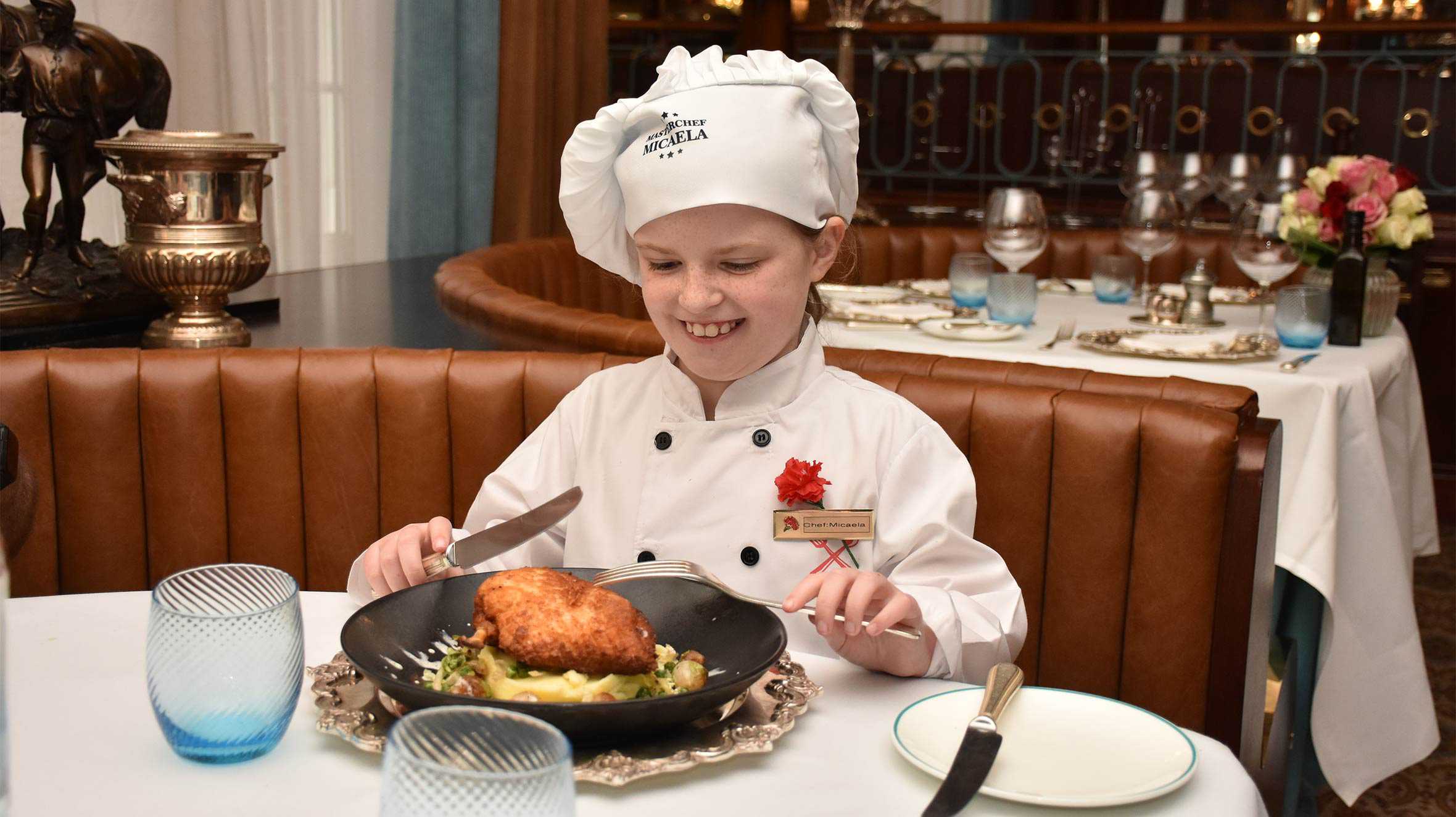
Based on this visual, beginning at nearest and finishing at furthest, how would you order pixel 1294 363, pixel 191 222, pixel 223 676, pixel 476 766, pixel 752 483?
pixel 476 766 < pixel 223 676 < pixel 752 483 < pixel 191 222 < pixel 1294 363

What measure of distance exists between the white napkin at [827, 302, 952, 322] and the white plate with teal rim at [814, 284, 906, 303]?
24 millimetres

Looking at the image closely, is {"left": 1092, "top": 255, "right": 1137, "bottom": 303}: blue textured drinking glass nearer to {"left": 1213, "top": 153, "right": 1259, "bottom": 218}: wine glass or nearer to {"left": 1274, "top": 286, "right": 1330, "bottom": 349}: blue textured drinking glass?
{"left": 1274, "top": 286, "right": 1330, "bottom": 349}: blue textured drinking glass

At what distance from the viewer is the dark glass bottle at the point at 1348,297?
2992 millimetres

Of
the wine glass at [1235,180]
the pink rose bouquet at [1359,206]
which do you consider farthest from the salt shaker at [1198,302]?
the wine glass at [1235,180]

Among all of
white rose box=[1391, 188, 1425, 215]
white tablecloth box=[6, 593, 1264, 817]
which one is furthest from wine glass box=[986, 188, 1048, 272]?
white tablecloth box=[6, 593, 1264, 817]

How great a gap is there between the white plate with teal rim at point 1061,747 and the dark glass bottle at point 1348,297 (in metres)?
2.25

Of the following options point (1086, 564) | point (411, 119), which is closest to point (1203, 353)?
point (1086, 564)

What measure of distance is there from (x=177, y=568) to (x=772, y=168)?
1.15 m

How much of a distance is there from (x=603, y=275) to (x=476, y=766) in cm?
339

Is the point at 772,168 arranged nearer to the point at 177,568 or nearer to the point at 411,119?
the point at 177,568

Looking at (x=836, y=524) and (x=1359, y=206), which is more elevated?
(x=1359, y=206)

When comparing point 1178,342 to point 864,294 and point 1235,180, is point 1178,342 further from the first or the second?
point 1235,180

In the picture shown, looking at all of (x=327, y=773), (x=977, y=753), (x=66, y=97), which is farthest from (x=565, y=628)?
(x=66, y=97)

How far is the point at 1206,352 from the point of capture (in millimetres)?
2768
